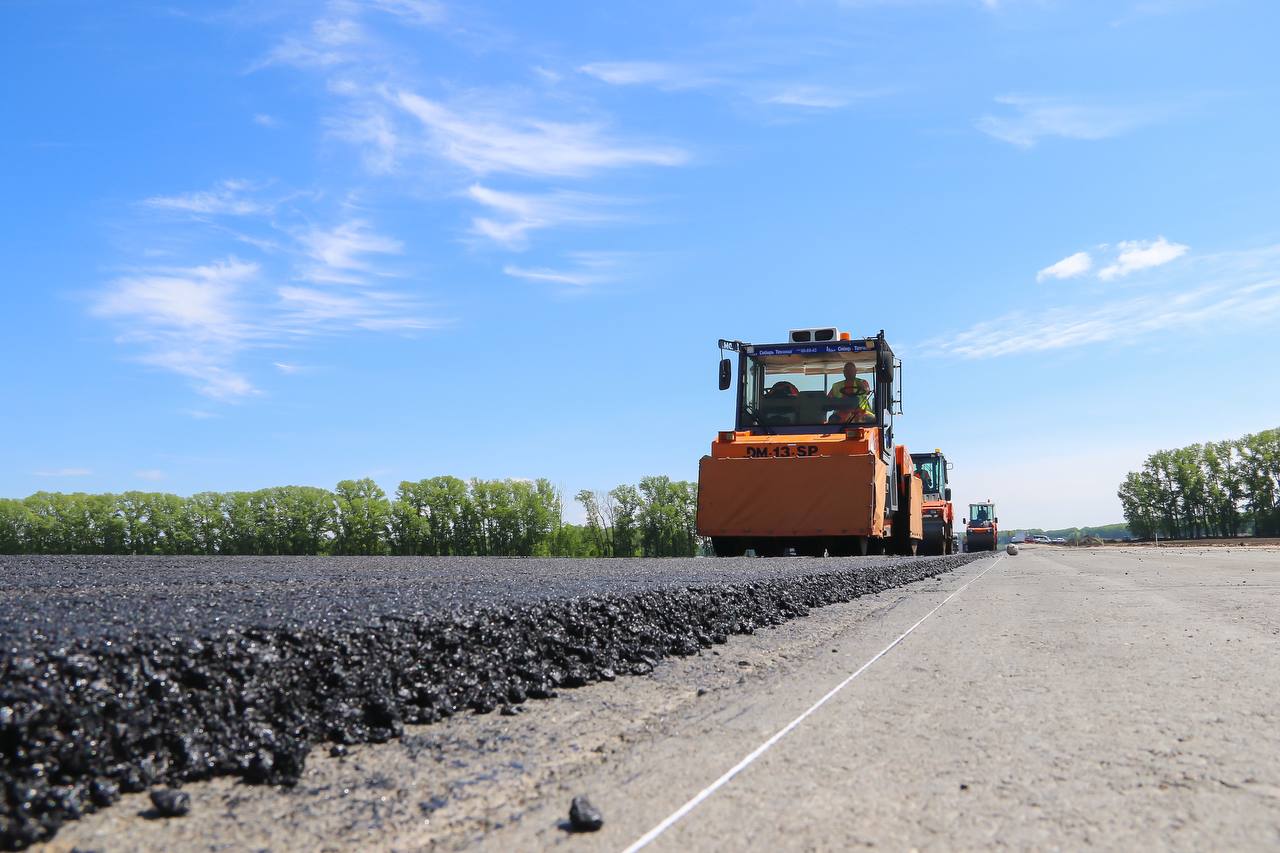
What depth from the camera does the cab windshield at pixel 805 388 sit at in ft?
51.4

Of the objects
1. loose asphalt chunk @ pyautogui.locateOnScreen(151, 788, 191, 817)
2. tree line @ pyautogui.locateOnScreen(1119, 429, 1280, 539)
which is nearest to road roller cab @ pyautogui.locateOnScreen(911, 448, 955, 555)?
loose asphalt chunk @ pyautogui.locateOnScreen(151, 788, 191, 817)

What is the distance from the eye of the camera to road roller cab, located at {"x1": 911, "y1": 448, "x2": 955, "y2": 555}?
30047 mm

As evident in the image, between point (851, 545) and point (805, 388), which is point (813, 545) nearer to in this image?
point (851, 545)

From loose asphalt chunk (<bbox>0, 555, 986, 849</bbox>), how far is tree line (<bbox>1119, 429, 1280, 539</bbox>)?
366 feet

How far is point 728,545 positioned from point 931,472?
18.0 m

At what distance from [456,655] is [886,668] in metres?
2.41

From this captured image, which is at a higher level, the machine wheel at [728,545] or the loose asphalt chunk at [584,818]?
the machine wheel at [728,545]

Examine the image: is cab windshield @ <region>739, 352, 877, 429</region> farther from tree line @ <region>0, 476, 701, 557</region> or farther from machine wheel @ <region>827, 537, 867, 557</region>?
tree line @ <region>0, 476, 701, 557</region>

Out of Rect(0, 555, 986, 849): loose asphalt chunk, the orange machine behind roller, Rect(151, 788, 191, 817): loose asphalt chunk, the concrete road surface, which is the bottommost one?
the concrete road surface

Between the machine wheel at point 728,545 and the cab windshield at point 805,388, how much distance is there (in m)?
2.10

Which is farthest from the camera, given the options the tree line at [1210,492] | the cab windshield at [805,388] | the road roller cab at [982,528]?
the tree line at [1210,492]

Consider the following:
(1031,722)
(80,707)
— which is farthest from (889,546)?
(80,707)

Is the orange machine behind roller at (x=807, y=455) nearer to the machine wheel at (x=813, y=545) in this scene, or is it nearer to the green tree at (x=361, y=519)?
the machine wheel at (x=813, y=545)

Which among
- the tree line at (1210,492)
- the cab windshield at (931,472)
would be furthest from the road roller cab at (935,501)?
the tree line at (1210,492)
